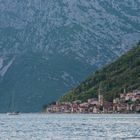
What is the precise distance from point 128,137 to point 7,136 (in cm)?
2204

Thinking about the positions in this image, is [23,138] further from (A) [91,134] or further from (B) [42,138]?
(A) [91,134]

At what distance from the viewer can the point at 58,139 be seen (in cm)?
13475

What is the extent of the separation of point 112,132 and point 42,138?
654 inches

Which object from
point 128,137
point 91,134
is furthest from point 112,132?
point 128,137

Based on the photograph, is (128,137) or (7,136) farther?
(7,136)

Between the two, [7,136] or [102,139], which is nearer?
[102,139]

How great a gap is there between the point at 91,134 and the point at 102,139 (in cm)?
1494

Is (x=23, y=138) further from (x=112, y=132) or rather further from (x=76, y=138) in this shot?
(x=112, y=132)

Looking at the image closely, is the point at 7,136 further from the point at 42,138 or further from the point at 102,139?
the point at 102,139

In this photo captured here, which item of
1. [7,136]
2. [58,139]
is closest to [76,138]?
[58,139]

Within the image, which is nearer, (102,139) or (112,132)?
(102,139)

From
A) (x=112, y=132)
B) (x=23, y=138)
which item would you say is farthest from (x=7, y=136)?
(x=112, y=132)

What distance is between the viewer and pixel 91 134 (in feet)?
481

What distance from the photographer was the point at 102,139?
432 ft
